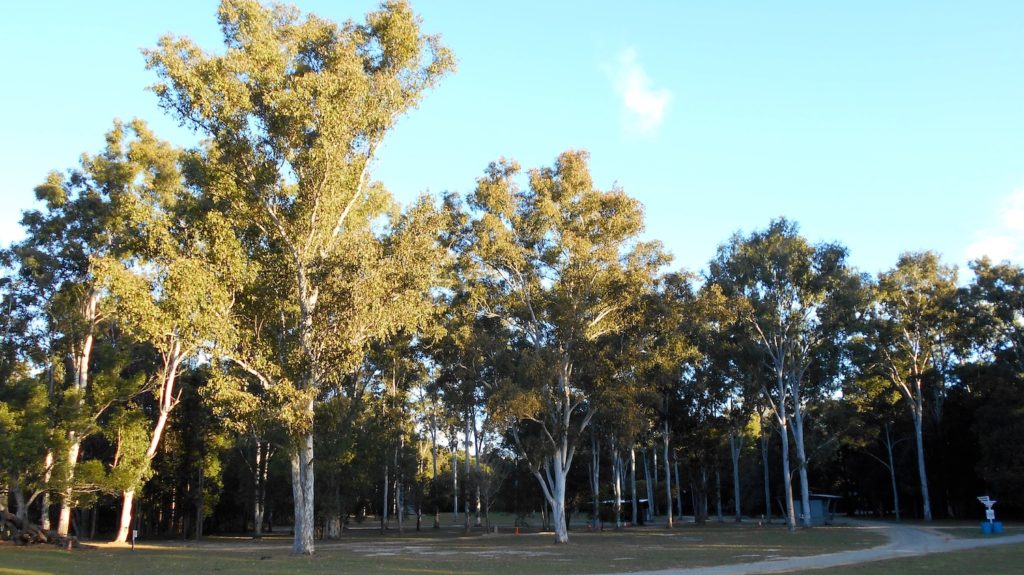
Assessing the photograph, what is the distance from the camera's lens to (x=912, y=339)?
56312mm

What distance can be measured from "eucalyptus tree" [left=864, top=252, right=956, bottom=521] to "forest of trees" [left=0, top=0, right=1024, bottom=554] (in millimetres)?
219

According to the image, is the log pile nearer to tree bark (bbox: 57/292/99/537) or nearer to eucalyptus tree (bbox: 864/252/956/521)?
tree bark (bbox: 57/292/99/537)

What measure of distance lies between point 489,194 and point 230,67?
14.3 m

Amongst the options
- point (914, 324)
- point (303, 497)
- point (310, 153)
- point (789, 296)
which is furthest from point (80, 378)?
point (914, 324)

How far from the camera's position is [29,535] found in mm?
31141

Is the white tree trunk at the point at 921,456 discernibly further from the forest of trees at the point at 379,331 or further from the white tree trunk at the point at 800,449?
the white tree trunk at the point at 800,449

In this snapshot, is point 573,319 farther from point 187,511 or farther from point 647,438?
point 187,511

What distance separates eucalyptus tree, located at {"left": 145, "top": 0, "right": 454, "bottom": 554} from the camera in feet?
82.7

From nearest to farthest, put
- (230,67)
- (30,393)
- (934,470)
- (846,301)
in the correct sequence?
(230,67), (30,393), (846,301), (934,470)

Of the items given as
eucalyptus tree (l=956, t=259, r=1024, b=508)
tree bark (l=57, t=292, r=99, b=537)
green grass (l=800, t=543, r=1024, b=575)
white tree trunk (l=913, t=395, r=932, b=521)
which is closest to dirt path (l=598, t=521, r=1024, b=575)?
green grass (l=800, t=543, r=1024, b=575)

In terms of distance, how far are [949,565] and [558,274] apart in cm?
2169

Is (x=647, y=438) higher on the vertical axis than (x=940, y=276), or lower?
lower

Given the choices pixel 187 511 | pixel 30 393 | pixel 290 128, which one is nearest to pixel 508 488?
pixel 187 511

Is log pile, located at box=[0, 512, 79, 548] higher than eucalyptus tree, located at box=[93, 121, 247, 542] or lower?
lower
